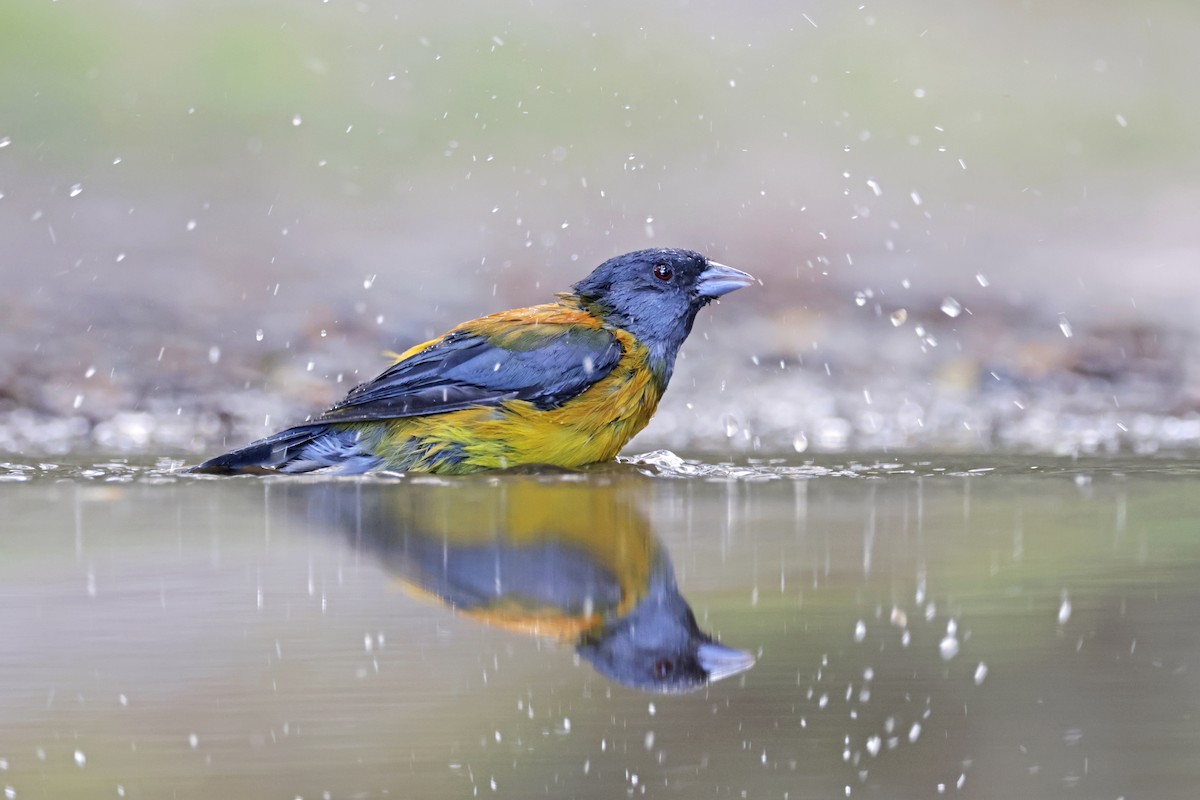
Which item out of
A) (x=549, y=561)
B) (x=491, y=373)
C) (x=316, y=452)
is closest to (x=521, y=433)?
(x=491, y=373)

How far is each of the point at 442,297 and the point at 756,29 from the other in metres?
6.39

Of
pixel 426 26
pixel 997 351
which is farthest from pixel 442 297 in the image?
pixel 426 26

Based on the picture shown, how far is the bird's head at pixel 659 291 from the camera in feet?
A: 24.4

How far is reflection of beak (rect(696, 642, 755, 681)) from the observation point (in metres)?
3.71

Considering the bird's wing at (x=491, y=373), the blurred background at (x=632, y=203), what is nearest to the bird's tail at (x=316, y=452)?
the bird's wing at (x=491, y=373)

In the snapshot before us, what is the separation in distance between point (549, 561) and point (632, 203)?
892 cm

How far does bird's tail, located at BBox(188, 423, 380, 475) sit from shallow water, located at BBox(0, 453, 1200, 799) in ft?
2.40

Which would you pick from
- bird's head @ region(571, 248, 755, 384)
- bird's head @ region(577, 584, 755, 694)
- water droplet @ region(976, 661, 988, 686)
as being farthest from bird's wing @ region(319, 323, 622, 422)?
water droplet @ region(976, 661, 988, 686)

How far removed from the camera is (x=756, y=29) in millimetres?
16750

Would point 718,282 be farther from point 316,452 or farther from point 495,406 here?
point 316,452

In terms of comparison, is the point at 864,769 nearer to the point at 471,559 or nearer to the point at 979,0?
the point at 471,559

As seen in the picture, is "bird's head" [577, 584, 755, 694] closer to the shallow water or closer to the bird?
the shallow water

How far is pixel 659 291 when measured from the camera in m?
7.54

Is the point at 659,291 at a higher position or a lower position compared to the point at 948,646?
higher
